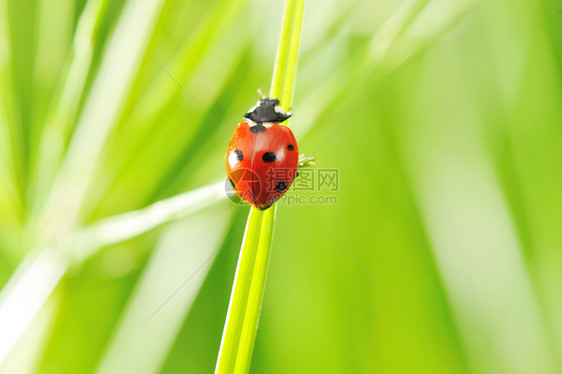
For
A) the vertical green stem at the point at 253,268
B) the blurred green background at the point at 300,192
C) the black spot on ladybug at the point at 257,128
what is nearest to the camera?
the vertical green stem at the point at 253,268

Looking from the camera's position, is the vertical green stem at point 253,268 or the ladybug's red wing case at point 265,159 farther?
the ladybug's red wing case at point 265,159

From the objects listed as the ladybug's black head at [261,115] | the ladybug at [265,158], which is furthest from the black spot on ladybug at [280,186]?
the ladybug's black head at [261,115]

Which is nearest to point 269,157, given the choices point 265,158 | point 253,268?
point 265,158

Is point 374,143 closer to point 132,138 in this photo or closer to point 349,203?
point 349,203

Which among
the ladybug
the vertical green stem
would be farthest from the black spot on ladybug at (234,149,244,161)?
the vertical green stem

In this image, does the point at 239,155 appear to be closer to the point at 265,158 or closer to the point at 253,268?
the point at 265,158

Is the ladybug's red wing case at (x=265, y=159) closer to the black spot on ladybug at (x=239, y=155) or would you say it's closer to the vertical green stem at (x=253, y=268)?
the black spot on ladybug at (x=239, y=155)

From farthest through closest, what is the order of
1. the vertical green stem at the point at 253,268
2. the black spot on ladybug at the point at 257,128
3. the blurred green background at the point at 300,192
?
the black spot on ladybug at the point at 257,128 < the blurred green background at the point at 300,192 < the vertical green stem at the point at 253,268
